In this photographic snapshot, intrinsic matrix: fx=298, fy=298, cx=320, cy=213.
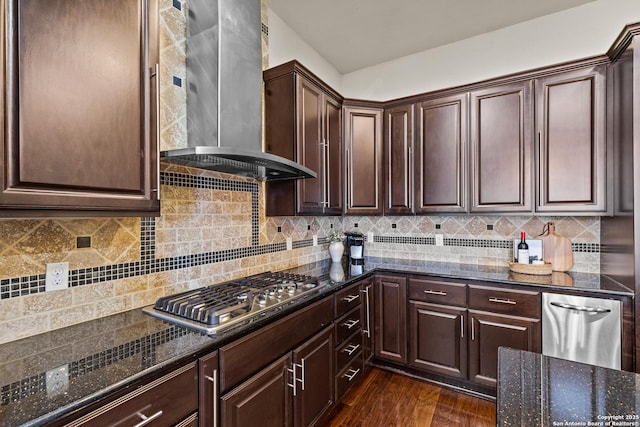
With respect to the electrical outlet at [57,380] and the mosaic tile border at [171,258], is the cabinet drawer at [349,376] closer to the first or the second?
the mosaic tile border at [171,258]

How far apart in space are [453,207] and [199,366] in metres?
2.34

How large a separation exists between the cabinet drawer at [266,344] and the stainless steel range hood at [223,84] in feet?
2.84

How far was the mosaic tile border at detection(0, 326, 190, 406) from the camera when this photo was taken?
819 millimetres

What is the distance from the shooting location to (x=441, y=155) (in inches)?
107

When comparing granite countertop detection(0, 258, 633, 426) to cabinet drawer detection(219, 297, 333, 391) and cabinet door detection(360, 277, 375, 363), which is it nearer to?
cabinet drawer detection(219, 297, 333, 391)

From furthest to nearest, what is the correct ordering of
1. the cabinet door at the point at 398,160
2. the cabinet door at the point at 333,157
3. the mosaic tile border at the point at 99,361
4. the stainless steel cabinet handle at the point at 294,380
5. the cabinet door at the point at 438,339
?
the cabinet door at the point at 398,160 → the cabinet door at the point at 333,157 → the cabinet door at the point at 438,339 → the stainless steel cabinet handle at the point at 294,380 → the mosaic tile border at the point at 99,361

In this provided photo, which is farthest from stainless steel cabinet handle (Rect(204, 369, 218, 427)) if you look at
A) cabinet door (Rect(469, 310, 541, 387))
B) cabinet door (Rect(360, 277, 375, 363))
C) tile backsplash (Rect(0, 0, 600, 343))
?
cabinet door (Rect(469, 310, 541, 387))

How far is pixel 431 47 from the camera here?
3.08m

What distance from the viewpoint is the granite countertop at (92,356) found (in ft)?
2.55

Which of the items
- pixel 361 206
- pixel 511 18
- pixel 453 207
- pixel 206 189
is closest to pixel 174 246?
pixel 206 189

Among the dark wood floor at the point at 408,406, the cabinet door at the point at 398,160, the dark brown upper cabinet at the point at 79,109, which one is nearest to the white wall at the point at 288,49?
the cabinet door at the point at 398,160

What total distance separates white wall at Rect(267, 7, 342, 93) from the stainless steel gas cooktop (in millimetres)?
1788

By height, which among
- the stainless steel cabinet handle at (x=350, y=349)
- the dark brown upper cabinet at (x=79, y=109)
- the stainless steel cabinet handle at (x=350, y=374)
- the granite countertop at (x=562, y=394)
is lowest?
the stainless steel cabinet handle at (x=350, y=374)

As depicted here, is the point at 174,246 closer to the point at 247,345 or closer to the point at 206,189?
the point at 206,189
